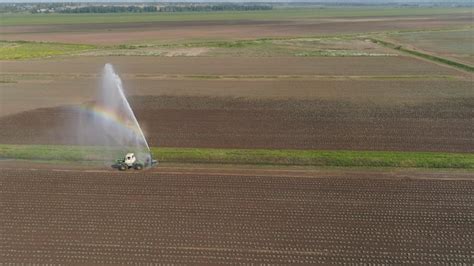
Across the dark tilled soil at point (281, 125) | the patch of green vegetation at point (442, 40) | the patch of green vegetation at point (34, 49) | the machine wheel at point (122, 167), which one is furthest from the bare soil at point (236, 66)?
the machine wheel at point (122, 167)

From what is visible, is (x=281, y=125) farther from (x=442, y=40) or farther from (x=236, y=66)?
(x=442, y=40)

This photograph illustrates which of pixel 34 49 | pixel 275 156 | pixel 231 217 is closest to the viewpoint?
pixel 231 217

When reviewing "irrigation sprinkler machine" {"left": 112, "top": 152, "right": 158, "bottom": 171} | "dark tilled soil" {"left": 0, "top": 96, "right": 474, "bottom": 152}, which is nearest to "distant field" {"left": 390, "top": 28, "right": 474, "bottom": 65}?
"dark tilled soil" {"left": 0, "top": 96, "right": 474, "bottom": 152}

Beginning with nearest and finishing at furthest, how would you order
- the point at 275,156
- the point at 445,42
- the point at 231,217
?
1. the point at 231,217
2. the point at 275,156
3. the point at 445,42

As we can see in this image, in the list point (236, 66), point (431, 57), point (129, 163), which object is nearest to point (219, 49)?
point (236, 66)

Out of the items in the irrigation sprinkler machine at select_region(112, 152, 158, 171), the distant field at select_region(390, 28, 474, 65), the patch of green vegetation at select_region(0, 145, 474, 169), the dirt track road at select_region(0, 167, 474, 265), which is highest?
the distant field at select_region(390, 28, 474, 65)

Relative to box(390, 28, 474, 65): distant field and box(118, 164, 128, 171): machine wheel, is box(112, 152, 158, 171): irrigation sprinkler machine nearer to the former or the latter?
box(118, 164, 128, 171): machine wheel
